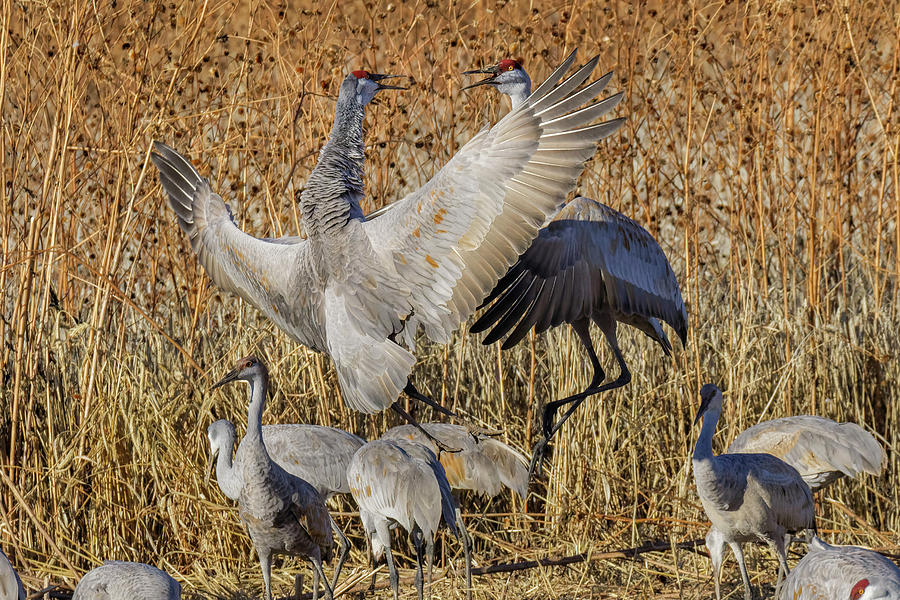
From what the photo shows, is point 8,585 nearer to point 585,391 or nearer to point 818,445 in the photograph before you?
point 585,391

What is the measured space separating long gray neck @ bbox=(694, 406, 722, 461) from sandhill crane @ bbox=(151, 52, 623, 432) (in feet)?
3.55

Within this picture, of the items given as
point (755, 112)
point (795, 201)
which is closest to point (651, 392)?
point (795, 201)

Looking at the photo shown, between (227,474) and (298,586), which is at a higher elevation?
(227,474)

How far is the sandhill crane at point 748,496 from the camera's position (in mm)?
4672

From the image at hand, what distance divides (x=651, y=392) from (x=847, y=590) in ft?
7.63

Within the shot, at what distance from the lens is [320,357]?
5625 mm

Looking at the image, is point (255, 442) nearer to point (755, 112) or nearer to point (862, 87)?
point (755, 112)

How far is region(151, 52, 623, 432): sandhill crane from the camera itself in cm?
400

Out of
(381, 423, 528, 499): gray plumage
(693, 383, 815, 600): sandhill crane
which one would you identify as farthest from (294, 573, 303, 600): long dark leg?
(693, 383, 815, 600): sandhill crane

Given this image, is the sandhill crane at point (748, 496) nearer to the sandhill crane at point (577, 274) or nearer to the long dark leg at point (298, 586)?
the sandhill crane at point (577, 274)

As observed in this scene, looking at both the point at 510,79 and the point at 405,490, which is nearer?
the point at 405,490

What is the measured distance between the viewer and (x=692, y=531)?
5676mm

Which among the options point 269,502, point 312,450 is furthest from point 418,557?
point 312,450

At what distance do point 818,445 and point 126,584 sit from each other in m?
2.92
